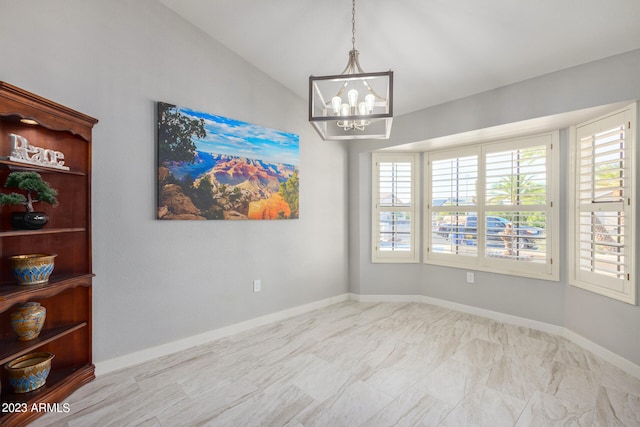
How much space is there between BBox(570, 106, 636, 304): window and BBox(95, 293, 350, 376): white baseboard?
9.28 feet

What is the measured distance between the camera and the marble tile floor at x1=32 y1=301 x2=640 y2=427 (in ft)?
5.86

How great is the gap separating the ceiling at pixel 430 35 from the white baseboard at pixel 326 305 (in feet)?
8.16

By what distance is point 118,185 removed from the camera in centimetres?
233

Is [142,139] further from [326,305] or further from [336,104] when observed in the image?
[326,305]

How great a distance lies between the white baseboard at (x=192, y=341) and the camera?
2.30 metres

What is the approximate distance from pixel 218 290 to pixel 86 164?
1.53 m

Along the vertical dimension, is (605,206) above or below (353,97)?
below

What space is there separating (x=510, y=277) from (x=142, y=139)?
3.99 meters

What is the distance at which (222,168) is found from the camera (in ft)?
9.48

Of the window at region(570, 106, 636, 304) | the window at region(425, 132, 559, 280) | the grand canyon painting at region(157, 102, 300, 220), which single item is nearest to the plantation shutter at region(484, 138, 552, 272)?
the window at region(425, 132, 559, 280)

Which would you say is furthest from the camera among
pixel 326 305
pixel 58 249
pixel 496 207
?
pixel 326 305

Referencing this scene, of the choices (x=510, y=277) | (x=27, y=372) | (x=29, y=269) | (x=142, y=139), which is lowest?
(x=27, y=372)

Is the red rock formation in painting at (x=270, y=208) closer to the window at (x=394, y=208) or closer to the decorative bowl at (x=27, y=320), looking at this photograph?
the window at (x=394, y=208)

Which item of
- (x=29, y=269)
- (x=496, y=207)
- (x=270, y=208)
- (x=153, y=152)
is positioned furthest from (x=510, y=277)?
(x=29, y=269)
